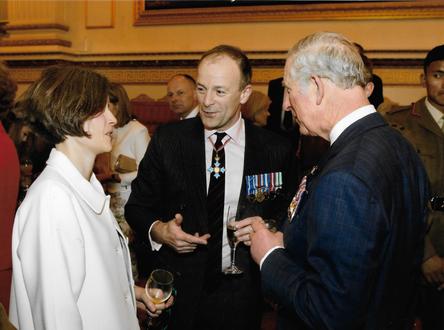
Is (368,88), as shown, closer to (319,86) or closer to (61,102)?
(319,86)

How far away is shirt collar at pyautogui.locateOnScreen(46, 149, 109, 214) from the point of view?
5.35ft

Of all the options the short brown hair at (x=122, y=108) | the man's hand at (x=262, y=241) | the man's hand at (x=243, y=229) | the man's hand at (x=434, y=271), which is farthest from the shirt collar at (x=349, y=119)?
the short brown hair at (x=122, y=108)

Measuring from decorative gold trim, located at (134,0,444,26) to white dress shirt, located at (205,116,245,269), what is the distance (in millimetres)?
4228

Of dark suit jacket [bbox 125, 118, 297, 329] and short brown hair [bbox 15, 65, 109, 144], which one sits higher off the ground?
short brown hair [bbox 15, 65, 109, 144]

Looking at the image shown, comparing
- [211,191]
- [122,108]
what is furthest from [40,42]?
[211,191]

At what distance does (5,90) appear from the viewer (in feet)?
7.50

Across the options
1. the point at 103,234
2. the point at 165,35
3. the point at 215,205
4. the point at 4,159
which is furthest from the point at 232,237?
the point at 165,35

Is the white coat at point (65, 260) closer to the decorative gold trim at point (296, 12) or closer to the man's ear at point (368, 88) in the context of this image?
the man's ear at point (368, 88)

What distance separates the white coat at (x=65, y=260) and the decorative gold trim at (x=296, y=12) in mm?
5073

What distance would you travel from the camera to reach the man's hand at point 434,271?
9.24ft

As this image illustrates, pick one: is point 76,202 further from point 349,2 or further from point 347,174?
point 349,2

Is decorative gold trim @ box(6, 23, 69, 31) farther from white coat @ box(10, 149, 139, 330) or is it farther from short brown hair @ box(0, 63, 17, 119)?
white coat @ box(10, 149, 139, 330)

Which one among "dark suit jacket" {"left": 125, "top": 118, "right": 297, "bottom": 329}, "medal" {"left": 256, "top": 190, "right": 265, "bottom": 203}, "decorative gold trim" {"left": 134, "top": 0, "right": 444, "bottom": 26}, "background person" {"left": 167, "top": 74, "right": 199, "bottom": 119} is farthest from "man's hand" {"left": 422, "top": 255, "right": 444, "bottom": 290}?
"decorative gold trim" {"left": 134, "top": 0, "right": 444, "bottom": 26}

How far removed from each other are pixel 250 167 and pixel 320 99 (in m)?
0.80
